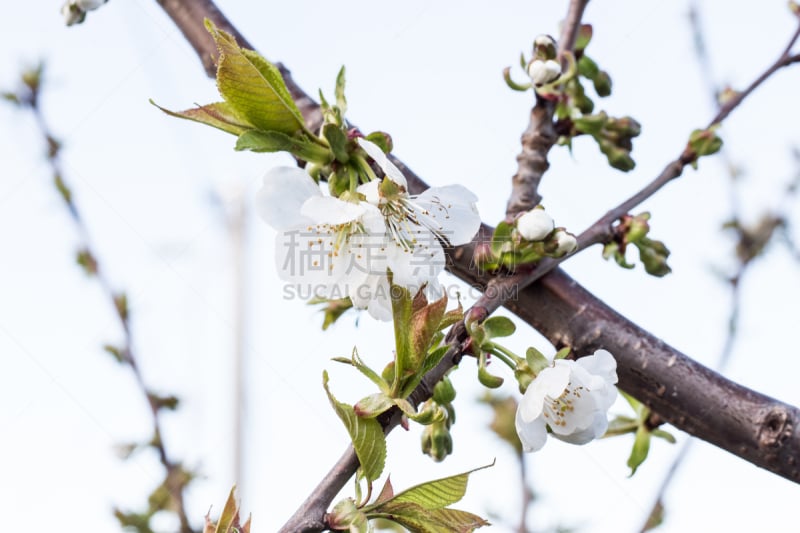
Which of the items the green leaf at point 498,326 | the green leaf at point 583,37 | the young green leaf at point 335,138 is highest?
the green leaf at point 583,37

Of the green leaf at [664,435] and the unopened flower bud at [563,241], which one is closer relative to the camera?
the unopened flower bud at [563,241]

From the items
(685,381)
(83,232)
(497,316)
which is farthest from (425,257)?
(83,232)

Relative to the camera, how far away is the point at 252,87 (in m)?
0.53

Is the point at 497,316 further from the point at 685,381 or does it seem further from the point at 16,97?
the point at 16,97

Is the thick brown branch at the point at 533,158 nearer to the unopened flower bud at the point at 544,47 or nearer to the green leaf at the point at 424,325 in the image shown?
the unopened flower bud at the point at 544,47

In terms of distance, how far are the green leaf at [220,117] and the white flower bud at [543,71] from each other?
403mm

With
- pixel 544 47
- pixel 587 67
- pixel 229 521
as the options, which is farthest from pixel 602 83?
pixel 229 521

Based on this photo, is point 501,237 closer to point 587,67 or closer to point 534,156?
point 534,156

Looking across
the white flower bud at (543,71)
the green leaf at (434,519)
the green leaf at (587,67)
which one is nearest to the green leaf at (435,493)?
the green leaf at (434,519)

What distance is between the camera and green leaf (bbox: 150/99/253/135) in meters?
0.55

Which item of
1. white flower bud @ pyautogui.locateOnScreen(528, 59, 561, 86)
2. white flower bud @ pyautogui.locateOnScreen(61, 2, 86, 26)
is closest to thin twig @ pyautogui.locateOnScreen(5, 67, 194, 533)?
white flower bud @ pyautogui.locateOnScreen(61, 2, 86, 26)

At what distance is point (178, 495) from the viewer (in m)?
1.05

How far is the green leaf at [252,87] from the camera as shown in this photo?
0.51 meters

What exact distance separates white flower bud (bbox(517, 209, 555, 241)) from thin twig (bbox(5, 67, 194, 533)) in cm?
63
